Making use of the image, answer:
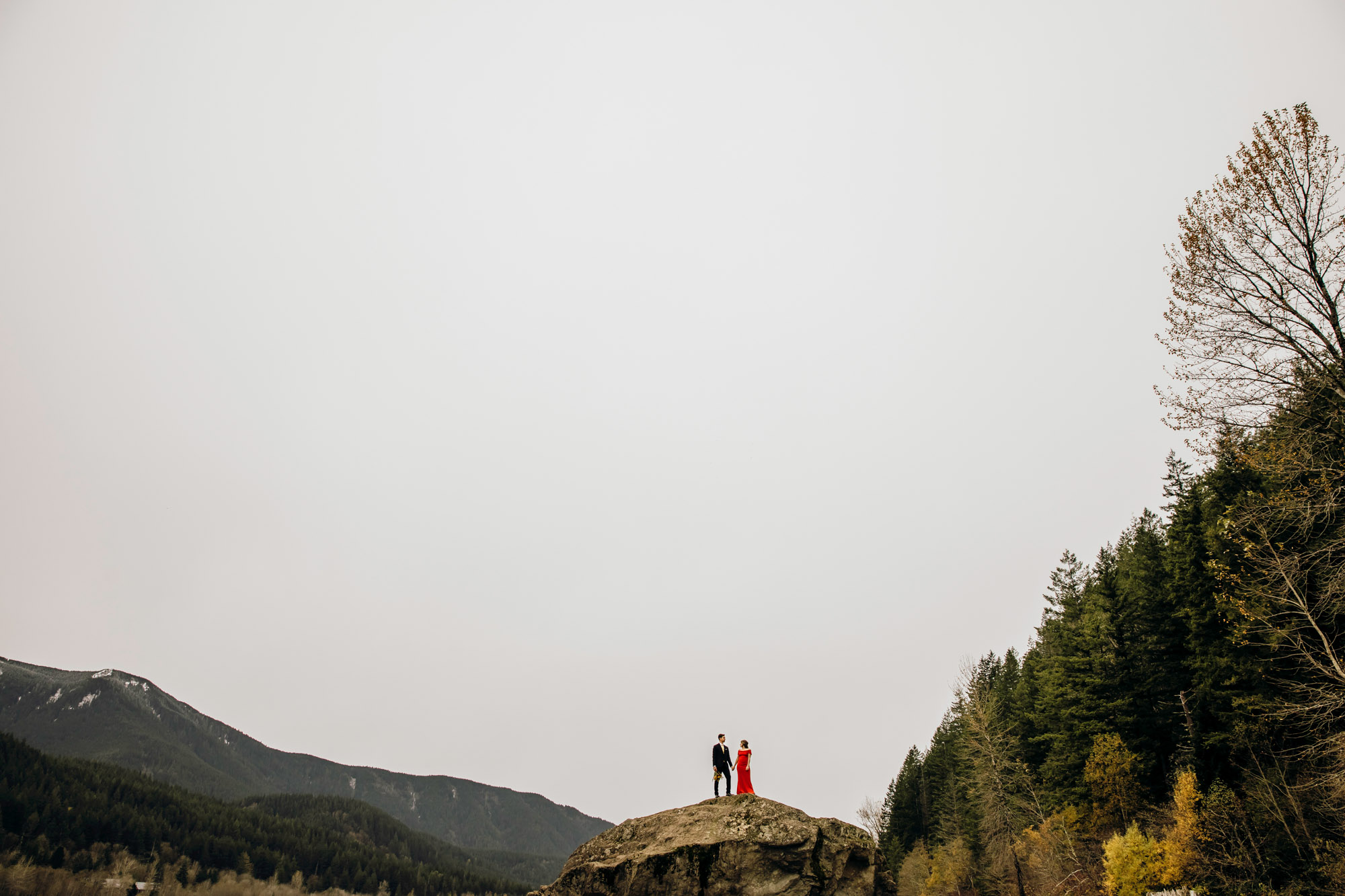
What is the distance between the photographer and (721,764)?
2158 centimetres

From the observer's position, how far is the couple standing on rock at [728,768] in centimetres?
2145

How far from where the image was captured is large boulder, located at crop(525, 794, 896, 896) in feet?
60.5

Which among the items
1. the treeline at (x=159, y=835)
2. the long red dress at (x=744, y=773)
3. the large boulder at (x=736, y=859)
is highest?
the long red dress at (x=744, y=773)

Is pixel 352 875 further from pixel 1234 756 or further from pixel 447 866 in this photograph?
pixel 1234 756

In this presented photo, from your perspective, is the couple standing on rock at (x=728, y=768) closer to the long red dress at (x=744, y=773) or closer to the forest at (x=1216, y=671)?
the long red dress at (x=744, y=773)

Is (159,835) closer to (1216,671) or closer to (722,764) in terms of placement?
(722,764)

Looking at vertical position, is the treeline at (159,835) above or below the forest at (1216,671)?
below

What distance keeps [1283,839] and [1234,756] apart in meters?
4.50

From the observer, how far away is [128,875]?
4707 inches

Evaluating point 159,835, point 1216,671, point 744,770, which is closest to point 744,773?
point 744,770

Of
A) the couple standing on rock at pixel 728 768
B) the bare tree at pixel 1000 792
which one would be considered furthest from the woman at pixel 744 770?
the bare tree at pixel 1000 792

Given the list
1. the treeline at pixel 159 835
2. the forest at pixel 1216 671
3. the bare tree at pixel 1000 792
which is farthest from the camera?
the treeline at pixel 159 835

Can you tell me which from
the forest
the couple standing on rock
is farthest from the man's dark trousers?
the forest

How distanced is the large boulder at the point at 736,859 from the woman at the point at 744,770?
40.3 inches
